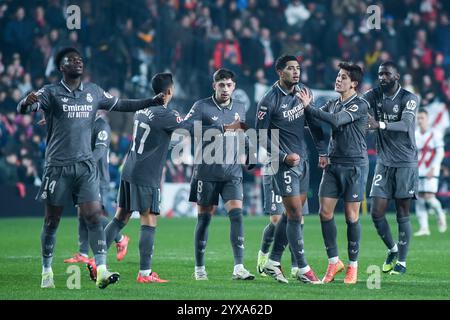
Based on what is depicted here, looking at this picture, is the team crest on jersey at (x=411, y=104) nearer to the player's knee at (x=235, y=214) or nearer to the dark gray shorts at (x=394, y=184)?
the dark gray shorts at (x=394, y=184)

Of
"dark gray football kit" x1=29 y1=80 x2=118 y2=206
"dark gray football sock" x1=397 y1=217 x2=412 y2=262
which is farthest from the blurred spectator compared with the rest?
"dark gray football kit" x1=29 y1=80 x2=118 y2=206

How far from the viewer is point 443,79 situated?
2781cm

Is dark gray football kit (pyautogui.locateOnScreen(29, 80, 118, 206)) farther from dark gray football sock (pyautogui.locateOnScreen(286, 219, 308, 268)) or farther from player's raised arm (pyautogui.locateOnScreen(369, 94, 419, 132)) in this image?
player's raised arm (pyautogui.locateOnScreen(369, 94, 419, 132))

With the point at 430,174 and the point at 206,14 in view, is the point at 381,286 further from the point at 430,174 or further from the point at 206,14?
the point at 206,14

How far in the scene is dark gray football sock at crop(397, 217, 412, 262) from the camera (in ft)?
44.8

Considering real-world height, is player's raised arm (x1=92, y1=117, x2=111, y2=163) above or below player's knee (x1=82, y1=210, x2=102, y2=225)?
above

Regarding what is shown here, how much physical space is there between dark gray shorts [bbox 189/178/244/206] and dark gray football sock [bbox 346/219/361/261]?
133 cm

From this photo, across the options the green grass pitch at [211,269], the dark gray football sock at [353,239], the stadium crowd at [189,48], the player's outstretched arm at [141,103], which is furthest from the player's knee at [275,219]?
the stadium crowd at [189,48]

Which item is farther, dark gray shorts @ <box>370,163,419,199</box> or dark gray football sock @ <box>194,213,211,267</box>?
dark gray shorts @ <box>370,163,419,199</box>

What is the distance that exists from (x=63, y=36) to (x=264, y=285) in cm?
1442

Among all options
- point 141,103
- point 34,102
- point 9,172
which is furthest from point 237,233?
point 9,172

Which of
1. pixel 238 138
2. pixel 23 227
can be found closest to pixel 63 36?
pixel 23 227
